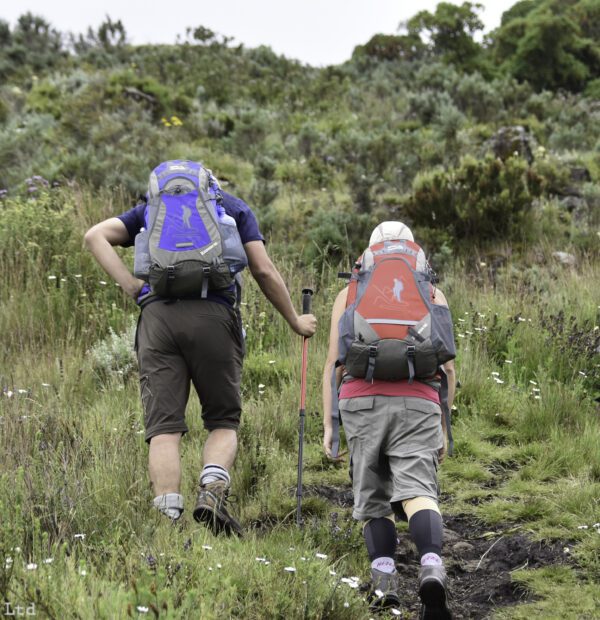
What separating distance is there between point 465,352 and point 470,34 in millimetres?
20742

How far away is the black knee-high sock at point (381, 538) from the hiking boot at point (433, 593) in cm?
37

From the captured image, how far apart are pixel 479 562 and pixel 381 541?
95 centimetres

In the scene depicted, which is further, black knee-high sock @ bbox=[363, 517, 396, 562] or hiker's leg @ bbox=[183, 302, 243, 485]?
hiker's leg @ bbox=[183, 302, 243, 485]

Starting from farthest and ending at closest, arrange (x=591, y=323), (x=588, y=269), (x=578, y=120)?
(x=578, y=120)
(x=588, y=269)
(x=591, y=323)

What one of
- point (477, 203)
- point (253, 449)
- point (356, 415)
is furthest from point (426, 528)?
point (477, 203)

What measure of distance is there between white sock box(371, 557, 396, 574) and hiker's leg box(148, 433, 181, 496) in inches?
40.4

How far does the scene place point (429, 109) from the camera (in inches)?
706

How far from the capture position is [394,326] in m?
3.53

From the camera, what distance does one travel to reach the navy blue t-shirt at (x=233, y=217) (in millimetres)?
4281

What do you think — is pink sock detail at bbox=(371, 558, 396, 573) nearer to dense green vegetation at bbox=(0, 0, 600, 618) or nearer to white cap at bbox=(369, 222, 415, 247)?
dense green vegetation at bbox=(0, 0, 600, 618)

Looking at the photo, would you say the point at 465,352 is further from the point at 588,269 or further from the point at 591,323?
the point at 588,269

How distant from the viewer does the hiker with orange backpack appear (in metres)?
3.50

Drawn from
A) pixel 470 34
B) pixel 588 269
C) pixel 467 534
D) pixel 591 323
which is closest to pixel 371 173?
pixel 588 269

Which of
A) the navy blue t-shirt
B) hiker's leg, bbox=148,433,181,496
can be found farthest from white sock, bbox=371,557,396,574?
the navy blue t-shirt
